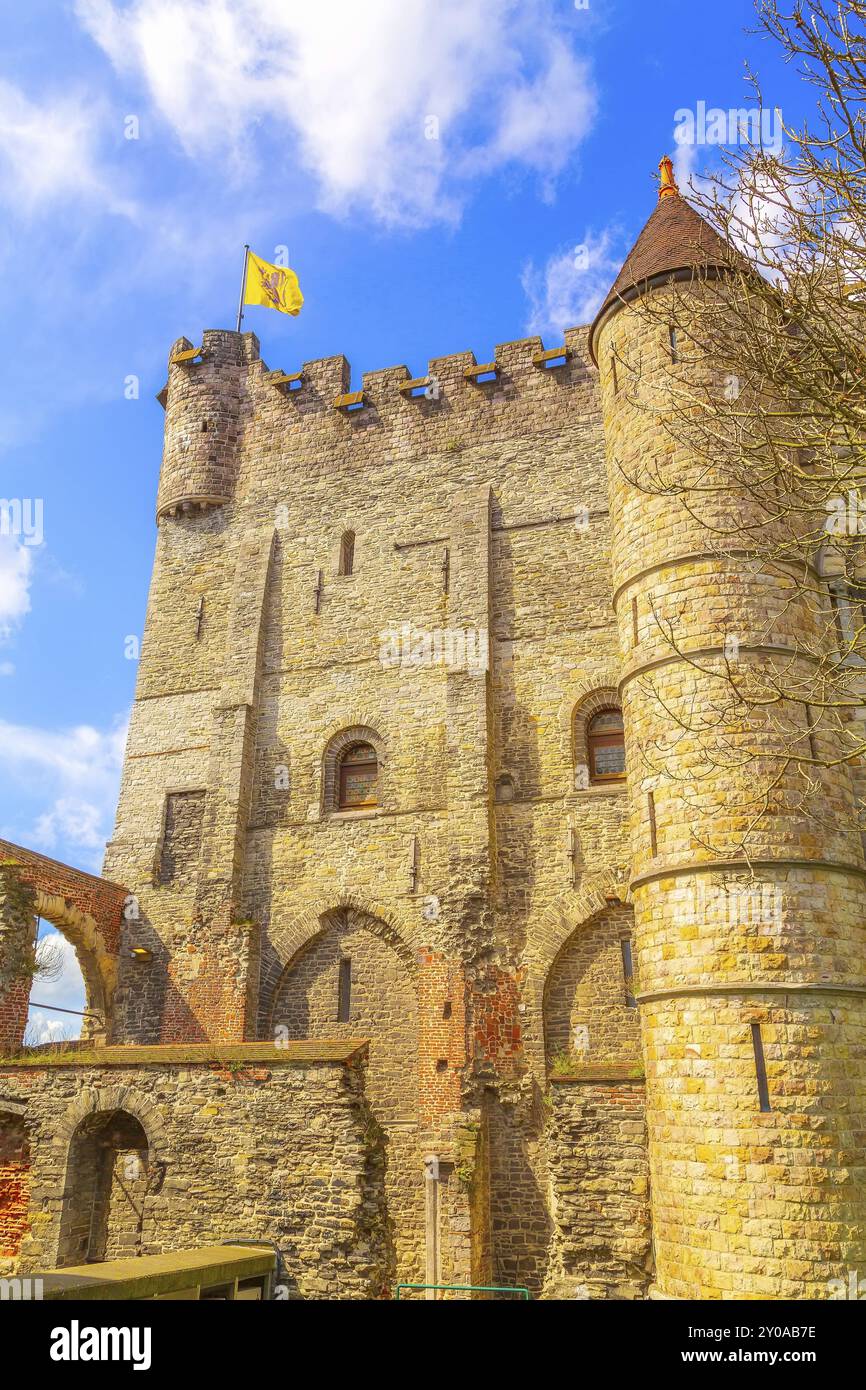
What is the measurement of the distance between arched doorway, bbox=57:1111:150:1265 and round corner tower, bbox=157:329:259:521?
1215cm

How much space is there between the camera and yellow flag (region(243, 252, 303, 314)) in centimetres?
2142

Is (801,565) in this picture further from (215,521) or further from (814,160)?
(215,521)

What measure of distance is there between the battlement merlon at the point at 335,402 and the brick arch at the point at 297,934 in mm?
8690

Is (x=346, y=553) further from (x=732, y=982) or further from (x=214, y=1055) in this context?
(x=732, y=982)

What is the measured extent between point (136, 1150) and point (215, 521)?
12.0 m

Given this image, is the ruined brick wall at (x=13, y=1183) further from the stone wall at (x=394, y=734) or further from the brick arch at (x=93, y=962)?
the brick arch at (x=93, y=962)

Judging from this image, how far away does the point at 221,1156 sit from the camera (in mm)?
11812

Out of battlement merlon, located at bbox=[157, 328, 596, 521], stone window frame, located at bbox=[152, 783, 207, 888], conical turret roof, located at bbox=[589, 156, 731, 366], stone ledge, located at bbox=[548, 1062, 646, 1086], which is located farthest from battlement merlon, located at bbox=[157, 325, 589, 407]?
stone ledge, located at bbox=[548, 1062, 646, 1086]

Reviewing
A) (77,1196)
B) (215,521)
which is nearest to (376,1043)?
(77,1196)

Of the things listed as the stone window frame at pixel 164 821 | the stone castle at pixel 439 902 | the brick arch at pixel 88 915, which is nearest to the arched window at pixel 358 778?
the stone castle at pixel 439 902

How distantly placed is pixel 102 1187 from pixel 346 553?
447 inches

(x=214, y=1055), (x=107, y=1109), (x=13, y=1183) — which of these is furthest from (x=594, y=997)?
(x=13, y=1183)

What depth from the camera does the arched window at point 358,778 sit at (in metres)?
17.1
